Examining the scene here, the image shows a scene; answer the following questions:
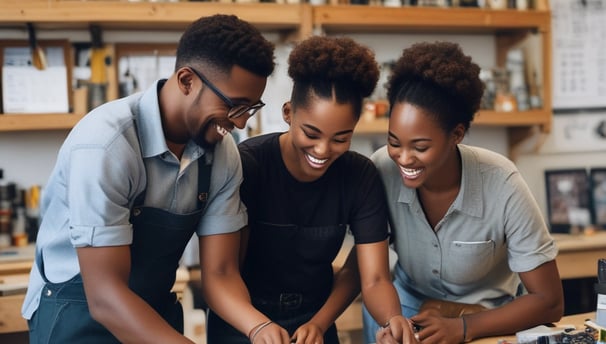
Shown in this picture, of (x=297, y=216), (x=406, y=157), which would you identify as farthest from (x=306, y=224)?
(x=406, y=157)

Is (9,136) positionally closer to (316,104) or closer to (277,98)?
(277,98)

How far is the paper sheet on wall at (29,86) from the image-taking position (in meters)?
2.93

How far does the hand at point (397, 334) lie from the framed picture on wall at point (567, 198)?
2176 mm

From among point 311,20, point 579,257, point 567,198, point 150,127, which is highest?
point 311,20

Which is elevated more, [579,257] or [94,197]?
[94,197]

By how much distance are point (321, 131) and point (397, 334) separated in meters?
0.50

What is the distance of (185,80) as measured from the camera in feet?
4.60

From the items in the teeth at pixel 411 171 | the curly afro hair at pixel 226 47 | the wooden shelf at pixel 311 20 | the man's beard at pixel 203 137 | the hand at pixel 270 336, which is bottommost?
the hand at pixel 270 336

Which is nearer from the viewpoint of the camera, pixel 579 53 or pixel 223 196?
pixel 223 196

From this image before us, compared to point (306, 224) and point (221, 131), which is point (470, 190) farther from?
point (221, 131)

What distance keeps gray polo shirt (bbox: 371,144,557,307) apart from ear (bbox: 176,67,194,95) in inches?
26.1

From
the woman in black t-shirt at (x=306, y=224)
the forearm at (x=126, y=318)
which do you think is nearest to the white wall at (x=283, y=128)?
the woman in black t-shirt at (x=306, y=224)

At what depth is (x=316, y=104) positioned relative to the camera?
5.16ft

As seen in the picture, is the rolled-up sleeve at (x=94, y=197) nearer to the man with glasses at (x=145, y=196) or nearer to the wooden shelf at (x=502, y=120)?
the man with glasses at (x=145, y=196)
